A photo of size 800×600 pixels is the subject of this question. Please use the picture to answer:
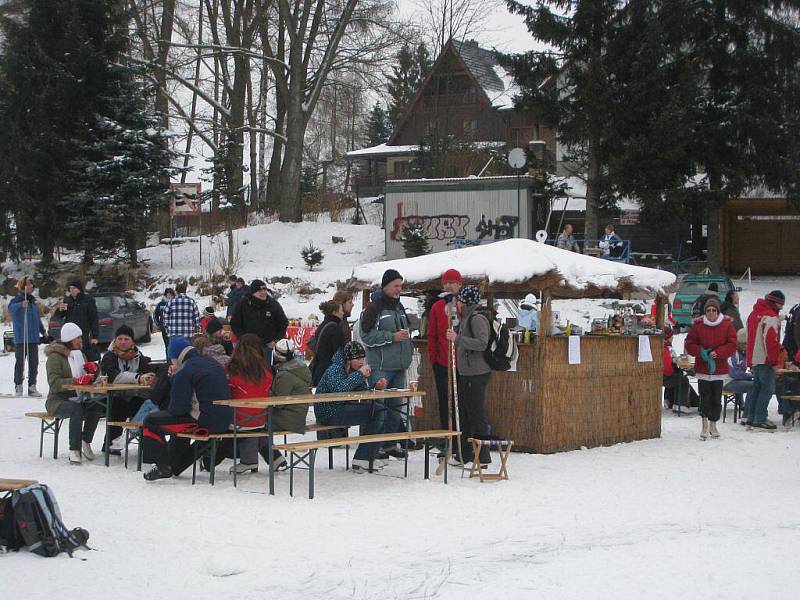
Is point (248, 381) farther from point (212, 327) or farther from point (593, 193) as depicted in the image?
point (593, 193)

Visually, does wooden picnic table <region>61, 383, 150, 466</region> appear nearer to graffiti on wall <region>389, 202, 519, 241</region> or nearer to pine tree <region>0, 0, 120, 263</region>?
pine tree <region>0, 0, 120, 263</region>

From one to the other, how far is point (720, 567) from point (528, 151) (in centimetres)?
2686

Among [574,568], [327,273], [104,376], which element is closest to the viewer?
[574,568]

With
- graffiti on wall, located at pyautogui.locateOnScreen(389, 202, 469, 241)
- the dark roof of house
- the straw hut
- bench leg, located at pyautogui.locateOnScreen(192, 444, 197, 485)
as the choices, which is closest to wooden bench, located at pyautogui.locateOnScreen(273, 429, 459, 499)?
bench leg, located at pyautogui.locateOnScreen(192, 444, 197, 485)

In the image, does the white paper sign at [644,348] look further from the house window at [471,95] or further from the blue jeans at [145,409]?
the house window at [471,95]

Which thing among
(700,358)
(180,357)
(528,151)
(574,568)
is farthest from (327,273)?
(574,568)

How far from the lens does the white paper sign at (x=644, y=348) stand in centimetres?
1178

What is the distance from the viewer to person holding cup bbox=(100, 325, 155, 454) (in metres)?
10.1

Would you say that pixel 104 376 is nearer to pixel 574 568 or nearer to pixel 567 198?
pixel 574 568

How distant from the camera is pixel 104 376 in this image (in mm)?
10188

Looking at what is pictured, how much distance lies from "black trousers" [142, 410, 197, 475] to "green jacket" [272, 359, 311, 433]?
77 centimetres

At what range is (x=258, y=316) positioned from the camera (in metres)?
12.4

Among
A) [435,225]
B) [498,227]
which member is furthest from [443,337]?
[435,225]

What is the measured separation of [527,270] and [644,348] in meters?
2.10
